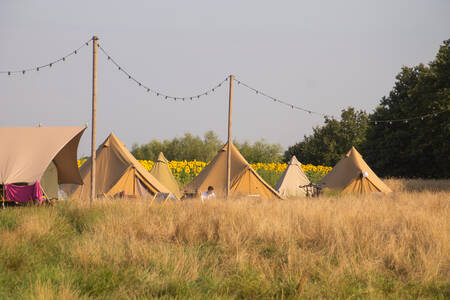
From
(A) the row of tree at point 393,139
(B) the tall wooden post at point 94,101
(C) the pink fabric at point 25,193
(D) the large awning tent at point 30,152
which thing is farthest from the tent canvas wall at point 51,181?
(A) the row of tree at point 393,139

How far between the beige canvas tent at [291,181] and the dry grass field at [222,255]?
13.3 metres

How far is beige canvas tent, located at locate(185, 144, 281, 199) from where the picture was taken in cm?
1866

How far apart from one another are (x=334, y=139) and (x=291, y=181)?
24.4 m

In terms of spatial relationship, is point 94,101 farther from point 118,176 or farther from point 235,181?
point 235,181

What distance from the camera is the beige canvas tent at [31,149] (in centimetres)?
1293

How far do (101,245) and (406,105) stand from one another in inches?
1276

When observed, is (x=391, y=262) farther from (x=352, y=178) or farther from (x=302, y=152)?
(x=302, y=152)

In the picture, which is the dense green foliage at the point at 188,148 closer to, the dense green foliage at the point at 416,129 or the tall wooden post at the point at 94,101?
the dense green foliage at the point at 416,129

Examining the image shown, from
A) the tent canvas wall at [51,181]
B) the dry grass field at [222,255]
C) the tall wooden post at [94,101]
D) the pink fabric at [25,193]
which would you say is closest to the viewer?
the dry grass field at [222,255]

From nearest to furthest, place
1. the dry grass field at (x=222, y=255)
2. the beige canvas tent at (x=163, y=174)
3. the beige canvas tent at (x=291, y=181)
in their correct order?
1. the dry grass field at (x=222, y=255)
2. the beige canvas tent at (x=163, y=174)
3. the beige canvas tent at (x=291, y=181)

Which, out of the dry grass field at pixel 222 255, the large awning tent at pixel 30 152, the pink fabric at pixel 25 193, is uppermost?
the large awning tent at pixel 30 152

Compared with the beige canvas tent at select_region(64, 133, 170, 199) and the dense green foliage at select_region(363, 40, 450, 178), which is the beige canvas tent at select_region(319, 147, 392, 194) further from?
the beige canvas tent at select_region(64, 133, 170, 199)

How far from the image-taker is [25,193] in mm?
12906

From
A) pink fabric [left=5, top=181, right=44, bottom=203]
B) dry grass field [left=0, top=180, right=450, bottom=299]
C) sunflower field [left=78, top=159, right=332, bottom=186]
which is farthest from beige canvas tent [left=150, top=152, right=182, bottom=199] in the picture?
dry grass field [left=0, top=180, right=450, bottom=299]
